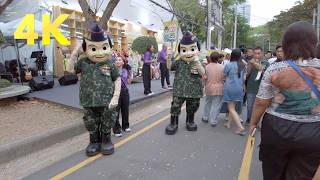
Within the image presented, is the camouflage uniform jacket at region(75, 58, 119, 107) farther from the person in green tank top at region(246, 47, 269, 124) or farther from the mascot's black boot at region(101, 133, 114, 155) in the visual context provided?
the person in green tank top at region(246, 47, 269, 124)

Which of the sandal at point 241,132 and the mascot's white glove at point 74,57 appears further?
the sandal at point 241,132

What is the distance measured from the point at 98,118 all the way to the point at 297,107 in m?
3.34

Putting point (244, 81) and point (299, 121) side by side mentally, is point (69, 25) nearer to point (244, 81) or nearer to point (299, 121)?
point (244, 81)

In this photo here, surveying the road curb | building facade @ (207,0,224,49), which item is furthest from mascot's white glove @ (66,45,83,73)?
building facade @ (207,0,224,49)

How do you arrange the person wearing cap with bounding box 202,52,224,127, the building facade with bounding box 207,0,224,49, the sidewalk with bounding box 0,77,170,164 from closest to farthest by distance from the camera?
the sidewalk with bounding box 0,77,170,164 < the person wearing cap with bounding box 202,52,224,127 < the building facade with bounding box 207,0,224,49

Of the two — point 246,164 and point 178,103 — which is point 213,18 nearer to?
point 178,103

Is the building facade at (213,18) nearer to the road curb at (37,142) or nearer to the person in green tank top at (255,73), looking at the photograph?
the person in green tank top at (255,73)

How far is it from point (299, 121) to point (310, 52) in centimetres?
55

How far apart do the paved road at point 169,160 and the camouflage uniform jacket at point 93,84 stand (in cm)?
84

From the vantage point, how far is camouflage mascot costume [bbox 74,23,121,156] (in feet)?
17.1

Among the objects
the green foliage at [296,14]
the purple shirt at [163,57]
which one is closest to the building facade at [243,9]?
the green foliage at [296,14]

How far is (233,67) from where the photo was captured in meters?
6.83

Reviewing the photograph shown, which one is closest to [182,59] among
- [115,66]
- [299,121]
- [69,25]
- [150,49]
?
[115,66]

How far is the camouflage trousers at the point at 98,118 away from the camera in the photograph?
537 cm
